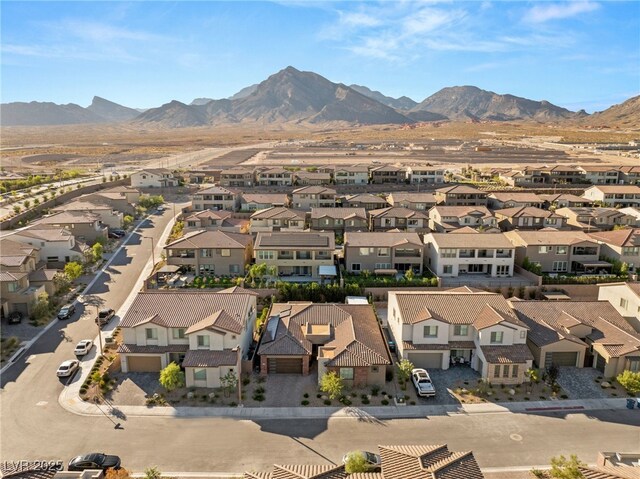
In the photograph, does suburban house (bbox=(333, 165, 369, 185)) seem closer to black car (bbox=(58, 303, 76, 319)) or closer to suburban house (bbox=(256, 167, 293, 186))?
suburban house (bbox=(256, 167, 293, 186))

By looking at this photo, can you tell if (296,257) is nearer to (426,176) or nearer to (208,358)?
(208,358)

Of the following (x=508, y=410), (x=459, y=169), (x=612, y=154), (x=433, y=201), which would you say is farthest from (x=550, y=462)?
(x=612, y=154)

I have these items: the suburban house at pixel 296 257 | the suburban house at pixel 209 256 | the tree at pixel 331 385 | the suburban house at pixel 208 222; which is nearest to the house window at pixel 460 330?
the tree at pixel 331 385

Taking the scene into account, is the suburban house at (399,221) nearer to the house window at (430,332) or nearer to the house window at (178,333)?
the house window at (430,332)

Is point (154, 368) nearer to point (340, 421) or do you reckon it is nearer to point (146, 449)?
point (146, 449)

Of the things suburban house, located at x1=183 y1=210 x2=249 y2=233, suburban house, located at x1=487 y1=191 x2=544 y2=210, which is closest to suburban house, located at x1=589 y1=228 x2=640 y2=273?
suburban house, located at x1=487 y1=191 x2=544 y2=210

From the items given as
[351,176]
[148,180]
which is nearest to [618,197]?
[351,176]
